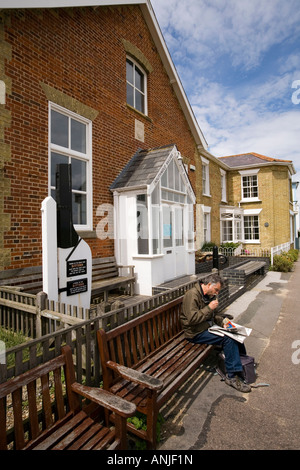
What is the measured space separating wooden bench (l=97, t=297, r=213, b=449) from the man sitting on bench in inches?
7.6

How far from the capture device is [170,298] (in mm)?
4574

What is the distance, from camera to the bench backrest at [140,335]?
300cm

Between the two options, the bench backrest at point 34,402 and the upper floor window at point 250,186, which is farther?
the upper floor window at point 250,186

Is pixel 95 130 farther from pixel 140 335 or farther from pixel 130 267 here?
pixel 140 335

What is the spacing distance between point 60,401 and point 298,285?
10.6 m

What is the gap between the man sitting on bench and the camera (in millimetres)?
3752

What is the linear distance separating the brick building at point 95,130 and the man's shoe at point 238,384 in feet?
13.0

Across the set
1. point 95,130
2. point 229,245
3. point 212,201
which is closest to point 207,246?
point 229,245

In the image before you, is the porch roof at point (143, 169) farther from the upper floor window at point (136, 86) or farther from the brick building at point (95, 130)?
the upper floor window at point (136, 86)

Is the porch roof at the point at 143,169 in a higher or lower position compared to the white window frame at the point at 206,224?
higher

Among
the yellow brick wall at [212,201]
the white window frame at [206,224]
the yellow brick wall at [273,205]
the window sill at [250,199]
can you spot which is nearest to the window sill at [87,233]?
the yellow brick wall at [212,201]

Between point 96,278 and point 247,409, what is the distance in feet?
15.6

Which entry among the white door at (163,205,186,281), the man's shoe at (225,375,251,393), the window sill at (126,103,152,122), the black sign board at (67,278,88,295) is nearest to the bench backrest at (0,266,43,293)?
the black sign board at (67,278,88,295)
